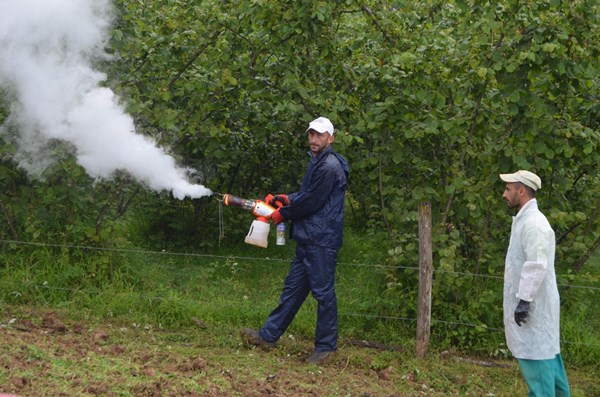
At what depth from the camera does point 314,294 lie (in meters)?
6.88

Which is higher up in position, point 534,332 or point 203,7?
point 203,7

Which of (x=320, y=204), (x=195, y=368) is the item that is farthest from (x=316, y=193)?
(x=195, y=368)

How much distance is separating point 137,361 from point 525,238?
3130 mm

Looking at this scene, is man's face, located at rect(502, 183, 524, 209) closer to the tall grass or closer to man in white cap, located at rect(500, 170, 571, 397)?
man in white cap, located at rect(500, 170, 571, 397)

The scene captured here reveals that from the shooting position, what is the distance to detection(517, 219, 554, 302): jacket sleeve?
525 centimetres

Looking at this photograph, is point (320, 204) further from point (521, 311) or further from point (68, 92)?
point (68, 92)

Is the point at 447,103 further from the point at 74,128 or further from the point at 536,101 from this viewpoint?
the point at 74,128

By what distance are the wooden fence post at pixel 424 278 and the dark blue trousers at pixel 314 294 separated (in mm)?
765

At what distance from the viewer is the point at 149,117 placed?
26.0ft

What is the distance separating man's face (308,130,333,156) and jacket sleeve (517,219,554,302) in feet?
6.74

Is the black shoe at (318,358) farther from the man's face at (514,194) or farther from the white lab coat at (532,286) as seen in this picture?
the man's face at (514,194)

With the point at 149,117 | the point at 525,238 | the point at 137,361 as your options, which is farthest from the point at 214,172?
the point at 525,238

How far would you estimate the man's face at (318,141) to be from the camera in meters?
6.75

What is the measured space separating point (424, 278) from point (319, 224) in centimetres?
107
